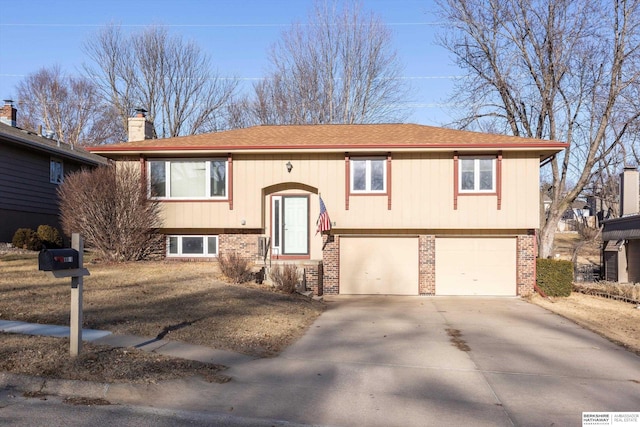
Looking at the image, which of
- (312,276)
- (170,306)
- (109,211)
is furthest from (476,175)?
(170,306)

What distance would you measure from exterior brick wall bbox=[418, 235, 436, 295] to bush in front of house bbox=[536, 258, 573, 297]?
339 centimetres

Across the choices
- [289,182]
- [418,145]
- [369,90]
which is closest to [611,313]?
[418,145]

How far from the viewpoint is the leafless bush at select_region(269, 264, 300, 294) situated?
15.3 m

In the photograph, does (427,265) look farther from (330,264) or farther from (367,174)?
(367,174)

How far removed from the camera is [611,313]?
15602mm

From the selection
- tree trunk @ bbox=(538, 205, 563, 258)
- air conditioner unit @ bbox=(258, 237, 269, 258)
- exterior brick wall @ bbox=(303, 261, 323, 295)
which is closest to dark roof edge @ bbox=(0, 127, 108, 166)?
air conditioner unit @ bbox=(258, 237, 269, 258)

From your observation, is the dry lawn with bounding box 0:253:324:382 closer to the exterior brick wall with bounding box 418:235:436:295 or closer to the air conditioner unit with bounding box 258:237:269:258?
the air conditioner unit with bounding box 258:237:269:258

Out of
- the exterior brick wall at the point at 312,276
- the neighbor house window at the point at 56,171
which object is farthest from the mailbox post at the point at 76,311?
the neighbor house window at the point at 56,171

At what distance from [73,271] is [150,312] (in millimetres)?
3512

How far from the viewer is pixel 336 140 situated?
1953 centimetres

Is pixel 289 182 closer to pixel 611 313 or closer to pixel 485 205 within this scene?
pixel 485 205

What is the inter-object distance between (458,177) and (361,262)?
13.4 feet

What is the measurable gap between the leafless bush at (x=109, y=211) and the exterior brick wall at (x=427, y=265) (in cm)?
854

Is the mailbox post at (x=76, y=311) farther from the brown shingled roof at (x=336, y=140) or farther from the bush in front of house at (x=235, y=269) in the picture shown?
the brown shingled roof at (x=336, y=140)
